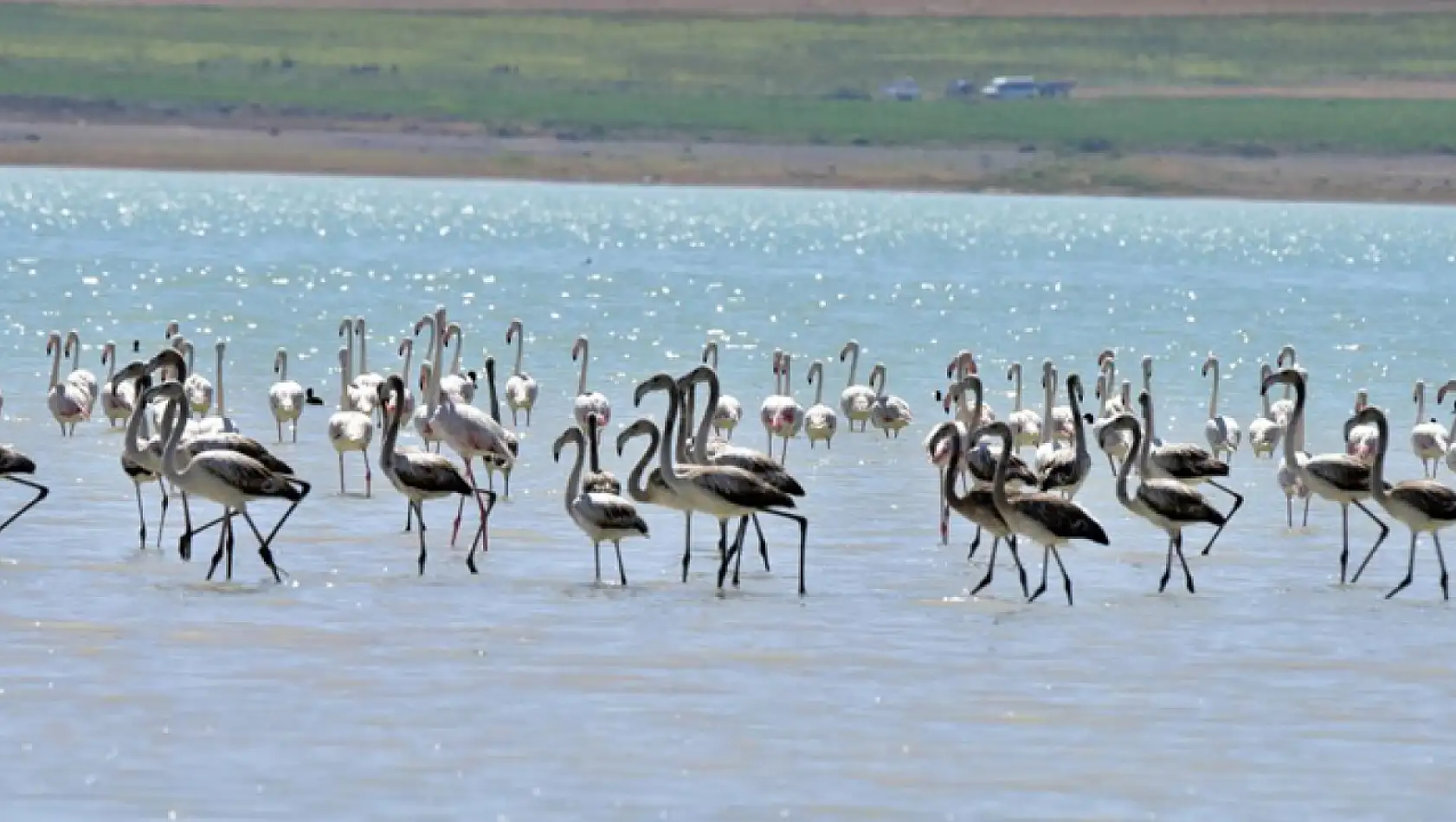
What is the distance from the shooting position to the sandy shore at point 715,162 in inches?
5285

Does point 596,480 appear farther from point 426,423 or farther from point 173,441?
point 426,423

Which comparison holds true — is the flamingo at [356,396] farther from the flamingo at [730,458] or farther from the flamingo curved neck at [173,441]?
the flamingo curved neck at [173,441]

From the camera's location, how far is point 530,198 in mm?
158125

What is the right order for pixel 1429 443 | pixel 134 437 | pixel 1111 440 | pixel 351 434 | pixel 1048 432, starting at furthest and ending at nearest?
pixel 1429 443 < pixel 1048 432 < pixel 1111 440 < pixel 351 434 < pixel 134 437

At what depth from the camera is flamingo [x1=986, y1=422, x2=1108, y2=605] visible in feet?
53.7

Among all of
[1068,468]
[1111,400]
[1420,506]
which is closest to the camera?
[1420,506]

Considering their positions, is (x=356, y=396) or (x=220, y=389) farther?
(x=220, y=389)

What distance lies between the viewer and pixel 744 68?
180625 millimetres

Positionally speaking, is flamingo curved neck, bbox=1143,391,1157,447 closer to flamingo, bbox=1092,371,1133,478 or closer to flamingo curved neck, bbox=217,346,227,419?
flamingo, bbox=1092,371,1133,478

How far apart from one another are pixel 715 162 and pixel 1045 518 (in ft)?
420

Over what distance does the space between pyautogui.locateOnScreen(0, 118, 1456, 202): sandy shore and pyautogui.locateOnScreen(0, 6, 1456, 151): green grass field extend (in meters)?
2.37

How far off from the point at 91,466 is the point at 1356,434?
9576 mm

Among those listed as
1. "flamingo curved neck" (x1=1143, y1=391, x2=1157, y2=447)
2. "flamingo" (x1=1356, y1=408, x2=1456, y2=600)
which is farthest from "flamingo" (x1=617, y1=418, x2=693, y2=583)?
"flamingo" (x1=1356, y1=408, x2=1456, y2=600)

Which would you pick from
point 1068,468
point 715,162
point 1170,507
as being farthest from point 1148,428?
point 715,162
